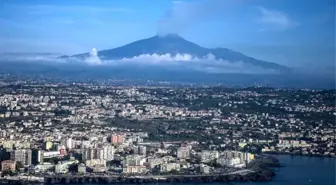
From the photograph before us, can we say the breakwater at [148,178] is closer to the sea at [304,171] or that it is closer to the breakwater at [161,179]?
the breakwater at [161,179]

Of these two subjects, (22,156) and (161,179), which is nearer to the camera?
(161,179)

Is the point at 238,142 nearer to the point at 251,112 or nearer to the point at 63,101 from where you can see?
the point at 251,112

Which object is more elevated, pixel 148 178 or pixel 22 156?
pixel 22 156

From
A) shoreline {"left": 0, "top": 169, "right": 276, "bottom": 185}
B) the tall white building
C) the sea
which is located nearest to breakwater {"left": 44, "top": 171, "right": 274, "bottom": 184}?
shoreline {"left": 0, "top": 169, "right": 276, "bottom": 185}

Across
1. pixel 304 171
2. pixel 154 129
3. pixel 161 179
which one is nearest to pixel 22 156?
pixel 161 179

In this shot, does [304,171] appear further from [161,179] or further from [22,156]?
[22,156]

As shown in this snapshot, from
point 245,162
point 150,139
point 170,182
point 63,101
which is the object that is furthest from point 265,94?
point 170,182

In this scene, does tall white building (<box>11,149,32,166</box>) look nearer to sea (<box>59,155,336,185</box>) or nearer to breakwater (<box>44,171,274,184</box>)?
breakwater (<box>44,171,274,184</box>)
